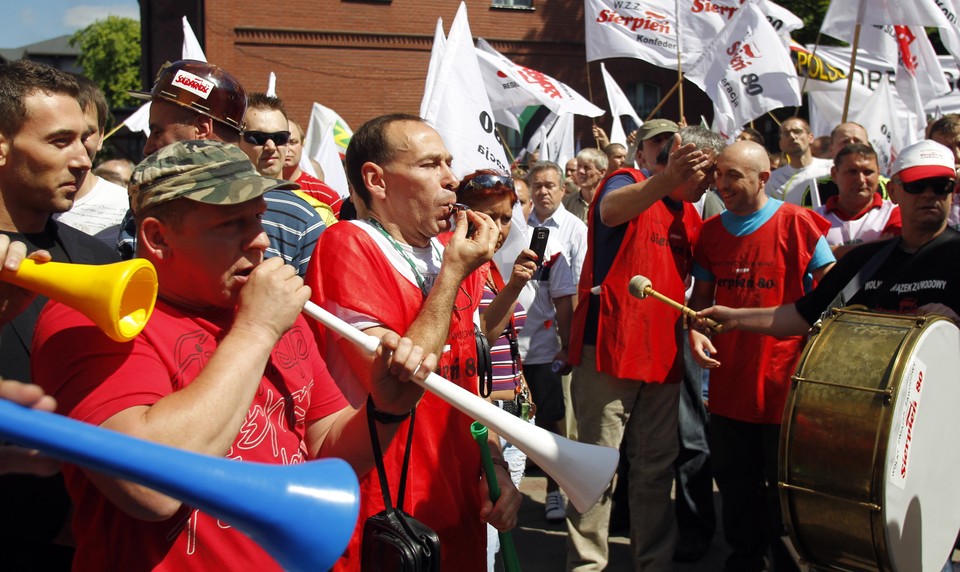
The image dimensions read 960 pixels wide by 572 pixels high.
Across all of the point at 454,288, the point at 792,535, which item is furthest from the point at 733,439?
the point at 454,288

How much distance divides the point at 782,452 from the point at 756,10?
6302mm

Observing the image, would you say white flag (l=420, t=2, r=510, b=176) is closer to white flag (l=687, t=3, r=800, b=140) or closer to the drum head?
the drum head

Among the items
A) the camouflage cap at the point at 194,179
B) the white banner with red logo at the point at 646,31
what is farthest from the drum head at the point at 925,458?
the white banner with red logo at the point at 646,31

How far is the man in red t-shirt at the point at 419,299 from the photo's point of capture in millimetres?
2312

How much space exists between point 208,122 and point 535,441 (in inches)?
67.6

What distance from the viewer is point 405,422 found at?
2.44 metres

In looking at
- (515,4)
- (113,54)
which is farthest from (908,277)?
(113,54)

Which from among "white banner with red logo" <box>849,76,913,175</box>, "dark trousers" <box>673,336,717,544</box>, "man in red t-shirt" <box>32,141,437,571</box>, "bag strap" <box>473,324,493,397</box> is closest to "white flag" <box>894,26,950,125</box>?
"white banner with red logo" <box>849,76,913,175</box>

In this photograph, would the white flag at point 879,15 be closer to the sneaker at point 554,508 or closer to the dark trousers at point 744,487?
the dark trousers at point 744,487

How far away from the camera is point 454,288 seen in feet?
7.42

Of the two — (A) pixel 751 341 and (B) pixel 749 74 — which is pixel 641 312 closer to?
(A) pixel 751 341

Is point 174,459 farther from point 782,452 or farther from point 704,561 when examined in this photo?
point 704,561

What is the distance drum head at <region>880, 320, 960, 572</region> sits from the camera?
2848 millimetres

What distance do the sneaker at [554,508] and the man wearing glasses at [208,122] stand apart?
3.21 meters
